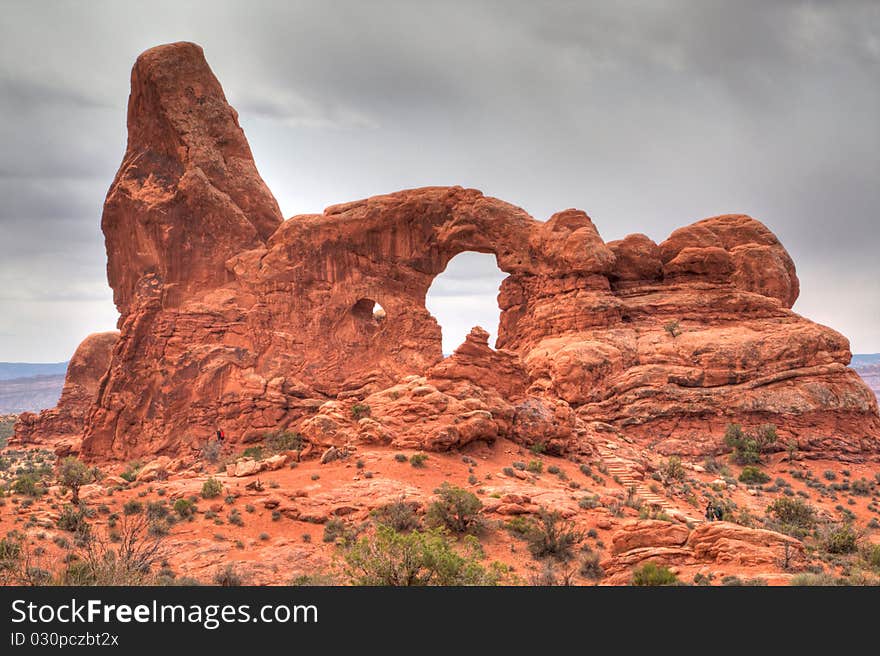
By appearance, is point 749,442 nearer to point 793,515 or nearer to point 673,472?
point 673,472

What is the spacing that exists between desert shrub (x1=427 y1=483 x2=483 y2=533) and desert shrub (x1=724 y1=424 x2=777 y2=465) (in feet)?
63.7

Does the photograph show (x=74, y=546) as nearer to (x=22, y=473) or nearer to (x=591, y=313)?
(x=22, y=473)

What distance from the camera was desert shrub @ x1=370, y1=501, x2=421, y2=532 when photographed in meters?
16.4

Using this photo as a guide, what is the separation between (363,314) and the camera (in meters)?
37.1

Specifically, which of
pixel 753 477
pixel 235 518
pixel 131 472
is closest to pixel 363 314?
pixel 131 472

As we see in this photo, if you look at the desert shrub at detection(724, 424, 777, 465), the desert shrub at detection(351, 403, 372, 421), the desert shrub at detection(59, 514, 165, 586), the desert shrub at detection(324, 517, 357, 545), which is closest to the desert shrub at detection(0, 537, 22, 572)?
the desert shrub at detection(59, 514, 165, 586)

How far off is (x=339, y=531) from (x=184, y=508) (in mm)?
4544

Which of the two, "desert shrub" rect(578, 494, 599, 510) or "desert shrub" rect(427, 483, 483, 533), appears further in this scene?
"desert shrub" rect(578, 494, 599, 510)

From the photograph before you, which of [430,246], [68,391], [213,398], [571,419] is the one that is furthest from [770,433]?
[68,391]

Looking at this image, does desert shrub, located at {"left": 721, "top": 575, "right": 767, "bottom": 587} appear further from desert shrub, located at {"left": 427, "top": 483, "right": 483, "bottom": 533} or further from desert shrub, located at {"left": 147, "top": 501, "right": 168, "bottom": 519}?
desert shrub, located at {"left": 147, "top": 501, "right": 168, "bottom": 519}

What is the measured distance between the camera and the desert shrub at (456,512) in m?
16.5

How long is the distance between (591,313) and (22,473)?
33.2m

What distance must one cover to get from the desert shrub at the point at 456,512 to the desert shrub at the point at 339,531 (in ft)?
7.01

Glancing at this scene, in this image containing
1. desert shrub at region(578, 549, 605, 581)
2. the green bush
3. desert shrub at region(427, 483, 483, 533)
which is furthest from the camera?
the green bush
